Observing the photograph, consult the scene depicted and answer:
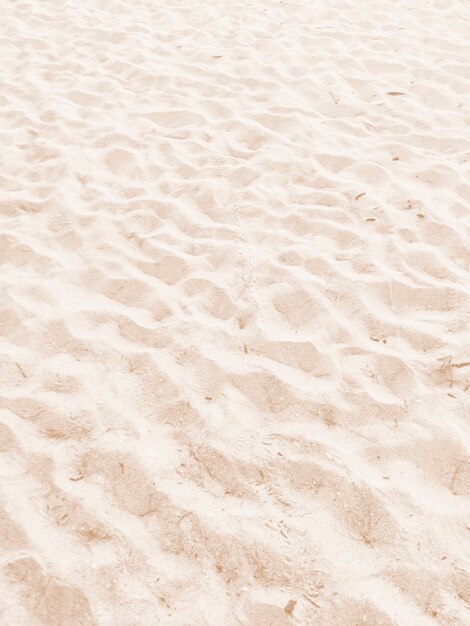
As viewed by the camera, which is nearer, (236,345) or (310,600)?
(310,600)

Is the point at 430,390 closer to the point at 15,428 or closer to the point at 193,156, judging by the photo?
the point at 15,428

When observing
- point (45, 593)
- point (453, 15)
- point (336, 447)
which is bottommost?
point (45, 593)

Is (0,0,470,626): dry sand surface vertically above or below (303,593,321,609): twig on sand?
above

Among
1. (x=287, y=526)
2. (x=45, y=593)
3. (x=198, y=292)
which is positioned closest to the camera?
(x=45, y=593)

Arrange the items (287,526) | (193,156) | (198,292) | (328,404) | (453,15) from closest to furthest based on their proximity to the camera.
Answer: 1. (287,526)
2. (328,404)
3. (198,292)
4. (193,156)
5. (453,15)

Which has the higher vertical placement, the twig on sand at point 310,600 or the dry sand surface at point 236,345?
the dry sand surface at point 236,345

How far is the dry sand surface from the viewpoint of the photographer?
181 cm

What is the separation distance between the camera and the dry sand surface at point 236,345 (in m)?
1.81

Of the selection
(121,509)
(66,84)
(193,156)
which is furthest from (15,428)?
(66,84)

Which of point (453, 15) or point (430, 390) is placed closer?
point (430, 390)

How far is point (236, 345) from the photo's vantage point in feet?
8.29

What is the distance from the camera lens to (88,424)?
2.21 meters

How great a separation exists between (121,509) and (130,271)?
126 centimetres

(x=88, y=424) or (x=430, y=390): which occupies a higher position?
(x=430, y=390)
